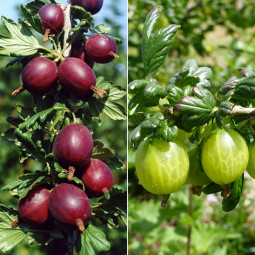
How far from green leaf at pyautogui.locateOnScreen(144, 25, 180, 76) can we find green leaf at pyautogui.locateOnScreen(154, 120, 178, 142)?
0.27 feet

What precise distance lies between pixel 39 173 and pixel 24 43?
17 cm

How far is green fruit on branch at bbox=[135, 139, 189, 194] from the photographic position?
462 millimetres

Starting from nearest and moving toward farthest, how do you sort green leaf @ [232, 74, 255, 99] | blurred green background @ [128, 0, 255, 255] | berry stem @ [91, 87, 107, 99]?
1. green leaf @ [232, 74, 255, 99]
2. berry stem @ [91, 87, 107, 99]
3. blurred green background @ [128, 0, 255, 255]

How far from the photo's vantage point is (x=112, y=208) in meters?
0.55

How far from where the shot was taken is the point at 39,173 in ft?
1.64

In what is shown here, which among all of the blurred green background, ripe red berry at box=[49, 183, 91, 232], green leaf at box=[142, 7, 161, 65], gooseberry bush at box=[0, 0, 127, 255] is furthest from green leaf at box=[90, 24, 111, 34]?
the blurred green background

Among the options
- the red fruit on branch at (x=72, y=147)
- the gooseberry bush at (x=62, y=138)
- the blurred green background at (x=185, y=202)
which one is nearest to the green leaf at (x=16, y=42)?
the gooseberry bush at (x=62, y=138)

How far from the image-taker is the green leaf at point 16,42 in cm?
53

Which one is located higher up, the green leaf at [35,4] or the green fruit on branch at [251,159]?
the green leaf at [35,4]

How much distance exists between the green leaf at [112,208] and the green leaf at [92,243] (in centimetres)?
3

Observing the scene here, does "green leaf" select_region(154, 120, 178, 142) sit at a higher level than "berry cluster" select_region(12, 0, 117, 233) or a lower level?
higher

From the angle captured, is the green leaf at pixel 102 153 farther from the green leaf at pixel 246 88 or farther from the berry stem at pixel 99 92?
the green leaf at pixel 246 88

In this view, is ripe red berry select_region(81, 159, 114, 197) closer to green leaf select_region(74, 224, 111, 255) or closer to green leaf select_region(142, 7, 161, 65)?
green leaf select_region(74, 224, 111, 255)

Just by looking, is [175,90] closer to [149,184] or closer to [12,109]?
[149,184]
